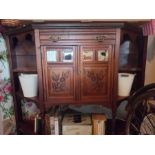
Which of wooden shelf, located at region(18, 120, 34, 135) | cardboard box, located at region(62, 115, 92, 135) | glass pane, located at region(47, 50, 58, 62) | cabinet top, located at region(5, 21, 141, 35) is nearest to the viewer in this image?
cabinet top, located at region(5, 21, 141, 35)

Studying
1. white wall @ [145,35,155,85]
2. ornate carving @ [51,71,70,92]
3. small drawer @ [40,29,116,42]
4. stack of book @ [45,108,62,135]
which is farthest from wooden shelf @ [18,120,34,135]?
white wall @ [145,35,155,85]

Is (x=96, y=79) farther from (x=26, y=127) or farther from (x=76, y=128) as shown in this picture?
(x=26, y=127)

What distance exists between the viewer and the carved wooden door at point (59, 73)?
1.47 metres

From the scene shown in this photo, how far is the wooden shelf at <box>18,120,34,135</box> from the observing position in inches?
71.7

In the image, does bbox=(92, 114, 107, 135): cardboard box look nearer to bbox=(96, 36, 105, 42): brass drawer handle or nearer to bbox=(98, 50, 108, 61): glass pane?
bbox=(98, 50, 108, 61): glass pane

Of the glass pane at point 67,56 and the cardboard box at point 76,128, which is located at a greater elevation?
the glass pane at point 67,56

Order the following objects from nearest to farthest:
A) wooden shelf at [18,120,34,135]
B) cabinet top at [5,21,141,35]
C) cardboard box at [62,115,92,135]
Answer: cabinet top at [5,21,141,35] < cardboard box at [62,115,92,135] < wooden shelf at [18,120,34,135]

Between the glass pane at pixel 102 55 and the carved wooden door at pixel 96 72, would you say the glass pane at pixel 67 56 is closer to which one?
the carved wooden door at pixel 96 72

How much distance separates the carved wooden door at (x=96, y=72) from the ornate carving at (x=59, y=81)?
0.48 ft

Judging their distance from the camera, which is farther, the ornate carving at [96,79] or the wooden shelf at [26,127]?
the wooden shelf at [26,127]

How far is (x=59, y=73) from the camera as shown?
1.52 metres

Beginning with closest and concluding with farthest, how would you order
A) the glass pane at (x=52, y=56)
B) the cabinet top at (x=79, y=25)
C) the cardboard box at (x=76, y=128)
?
the cabinet top at (x=79, y=25)
the glass pane at (x=52, y=56)
the cardboard box at (x=76, y=128)

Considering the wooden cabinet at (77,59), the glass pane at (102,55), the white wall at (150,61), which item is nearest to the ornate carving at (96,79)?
the wooden cabinet at (77,59)
